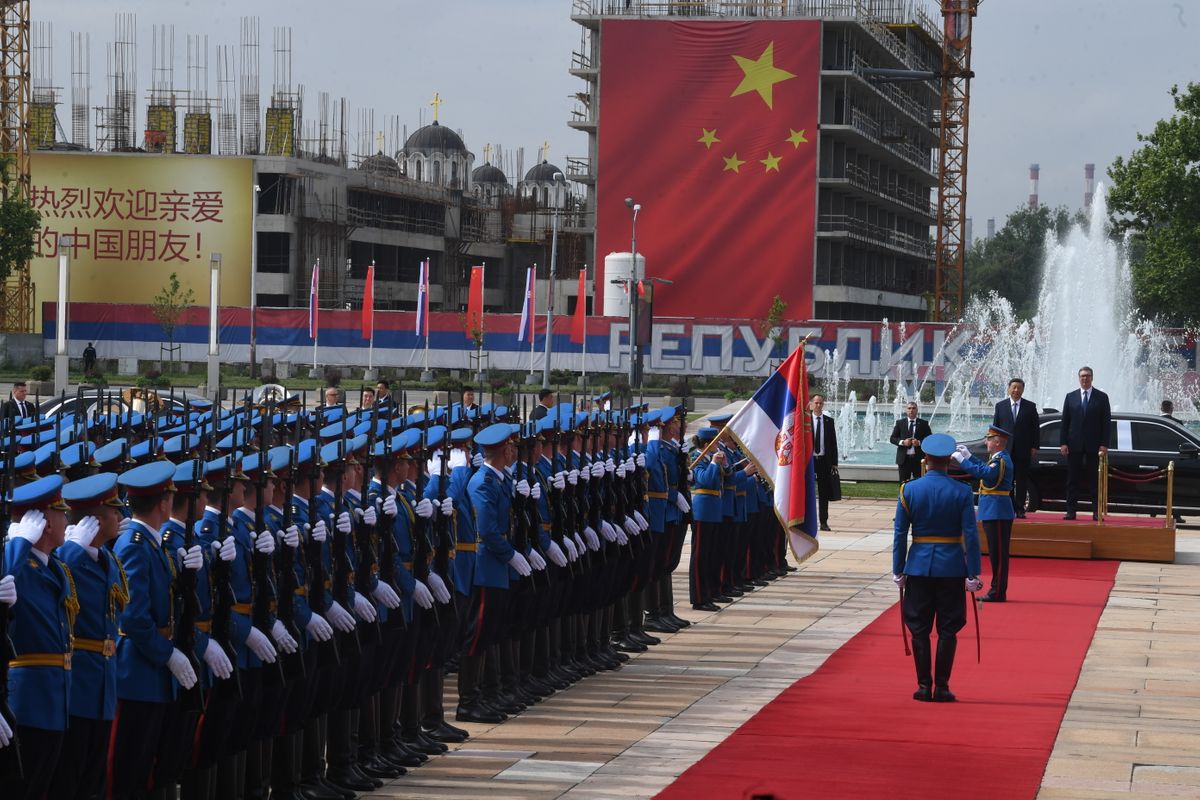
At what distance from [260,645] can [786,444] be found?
821 cm

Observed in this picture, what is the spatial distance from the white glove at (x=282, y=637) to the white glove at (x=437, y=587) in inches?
59.1

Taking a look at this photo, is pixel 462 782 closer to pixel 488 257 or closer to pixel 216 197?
pixel 216 197

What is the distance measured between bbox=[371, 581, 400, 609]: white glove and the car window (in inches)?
594

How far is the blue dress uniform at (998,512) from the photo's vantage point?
15.1m

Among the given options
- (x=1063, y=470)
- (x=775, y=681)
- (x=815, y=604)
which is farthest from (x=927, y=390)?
(x=775, y=681)

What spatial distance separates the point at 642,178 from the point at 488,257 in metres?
19.6

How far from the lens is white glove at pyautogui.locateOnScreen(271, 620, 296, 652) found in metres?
7.30

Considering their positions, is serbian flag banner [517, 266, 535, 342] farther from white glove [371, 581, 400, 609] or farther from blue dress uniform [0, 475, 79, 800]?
blue dress uniform [0, 475, 79, 800]

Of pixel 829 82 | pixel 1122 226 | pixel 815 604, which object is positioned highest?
pixel 829 82

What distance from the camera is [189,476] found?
273 inches

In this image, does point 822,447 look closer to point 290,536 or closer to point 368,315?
point 290,536

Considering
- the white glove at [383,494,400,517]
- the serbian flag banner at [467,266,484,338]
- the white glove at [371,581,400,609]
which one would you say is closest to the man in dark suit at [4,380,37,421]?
the white glove at [383,494,400,517]

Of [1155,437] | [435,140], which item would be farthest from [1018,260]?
[1155,437]

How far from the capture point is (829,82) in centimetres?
6738
